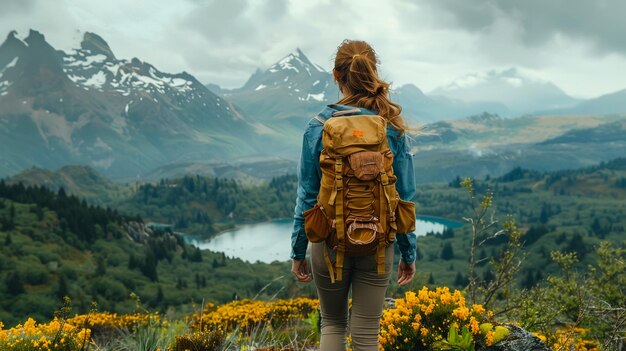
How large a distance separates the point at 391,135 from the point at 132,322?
13.1m

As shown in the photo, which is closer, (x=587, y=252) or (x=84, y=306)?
(x=84, y=306)

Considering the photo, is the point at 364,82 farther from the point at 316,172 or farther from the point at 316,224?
the point at 316,224

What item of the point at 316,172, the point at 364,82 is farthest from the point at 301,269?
the point at 364,82

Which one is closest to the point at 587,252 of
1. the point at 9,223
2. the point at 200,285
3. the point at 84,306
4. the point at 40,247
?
the point at 200,285

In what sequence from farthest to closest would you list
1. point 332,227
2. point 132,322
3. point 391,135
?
point 132,322 → point 391,135 → point 332,227

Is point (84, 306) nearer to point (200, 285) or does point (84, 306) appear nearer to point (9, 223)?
point (200, 285)

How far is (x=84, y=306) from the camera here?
365 feet

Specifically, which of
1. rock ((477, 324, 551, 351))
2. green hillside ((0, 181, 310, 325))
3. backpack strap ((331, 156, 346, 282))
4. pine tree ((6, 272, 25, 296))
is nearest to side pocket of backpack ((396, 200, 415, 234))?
backpack strap ((331, 156, 346, 282))

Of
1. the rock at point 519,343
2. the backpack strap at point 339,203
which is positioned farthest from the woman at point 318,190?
the rock at point 519,343

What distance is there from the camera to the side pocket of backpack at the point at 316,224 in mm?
4359

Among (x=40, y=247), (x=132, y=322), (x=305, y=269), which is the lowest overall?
(x=40, y=247)

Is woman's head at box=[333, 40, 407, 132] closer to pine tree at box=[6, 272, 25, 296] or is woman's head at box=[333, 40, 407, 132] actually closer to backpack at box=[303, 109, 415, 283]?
A: backpack at box=[303, 109, 415, 283]

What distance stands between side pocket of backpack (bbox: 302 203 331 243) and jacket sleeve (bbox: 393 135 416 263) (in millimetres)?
838

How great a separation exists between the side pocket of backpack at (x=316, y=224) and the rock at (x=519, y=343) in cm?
301
